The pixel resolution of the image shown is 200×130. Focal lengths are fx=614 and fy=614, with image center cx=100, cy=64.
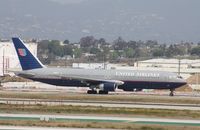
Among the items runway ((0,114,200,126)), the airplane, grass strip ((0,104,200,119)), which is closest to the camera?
runway ((0,114,200,126))

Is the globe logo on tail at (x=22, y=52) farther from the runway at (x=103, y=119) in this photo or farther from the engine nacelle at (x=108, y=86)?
the runway at (x=103, y=119)

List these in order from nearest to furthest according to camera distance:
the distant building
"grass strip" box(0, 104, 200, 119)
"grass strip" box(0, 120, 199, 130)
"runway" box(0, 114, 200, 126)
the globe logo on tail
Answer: "grass strip" box(0, 120, 199, 130), "runway" box(0, 114, 200, 126), "grass strip" box(0, 104, 200, 119), the globe logo on tail, the distant building

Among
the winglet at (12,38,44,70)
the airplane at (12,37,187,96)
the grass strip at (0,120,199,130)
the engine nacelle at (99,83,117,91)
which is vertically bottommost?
the grass strip at (0,120,199,130)

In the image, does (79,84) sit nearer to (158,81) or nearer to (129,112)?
(158,81)

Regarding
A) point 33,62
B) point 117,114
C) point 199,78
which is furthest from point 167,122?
point 199,78

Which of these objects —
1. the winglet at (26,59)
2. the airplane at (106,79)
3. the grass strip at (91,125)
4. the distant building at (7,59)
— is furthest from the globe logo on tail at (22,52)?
the distant building at (7,59)

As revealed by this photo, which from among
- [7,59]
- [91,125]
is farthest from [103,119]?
[7,59]

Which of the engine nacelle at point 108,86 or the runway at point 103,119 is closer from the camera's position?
the runway at point 103,119

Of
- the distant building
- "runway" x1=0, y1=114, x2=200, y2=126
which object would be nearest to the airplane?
"runway" x1=0, y1=114, x2=200, y2=126

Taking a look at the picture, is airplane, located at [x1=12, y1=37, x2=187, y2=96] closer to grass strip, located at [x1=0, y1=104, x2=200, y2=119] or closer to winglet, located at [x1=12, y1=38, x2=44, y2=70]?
winglet, located at [x1=12, y1=38, x2=44, y2=70]

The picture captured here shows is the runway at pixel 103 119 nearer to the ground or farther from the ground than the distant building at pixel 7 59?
nearer to the ground

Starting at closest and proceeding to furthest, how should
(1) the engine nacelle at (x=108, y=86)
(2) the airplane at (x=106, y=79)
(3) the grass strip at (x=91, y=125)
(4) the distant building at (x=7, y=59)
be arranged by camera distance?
(3) the grass strip at (x=91, y=125), (1) the engine nacelle at (x=108, y=86), (2) the airplane at (x=106, y=79), (4) the distant building at (x=7, y=59)

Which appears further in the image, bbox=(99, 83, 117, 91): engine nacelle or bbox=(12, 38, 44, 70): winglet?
bbox=(12, 38, 44, 70): winglet

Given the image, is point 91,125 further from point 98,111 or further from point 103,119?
point 98,111
